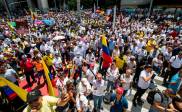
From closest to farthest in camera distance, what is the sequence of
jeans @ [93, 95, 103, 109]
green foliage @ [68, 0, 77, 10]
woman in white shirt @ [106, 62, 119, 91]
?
jeans @ [93, 95, 103, 109] → woman in white shirt @ [106, 62, 119, 91] → green foliage @ [68, 0, 77, 10]

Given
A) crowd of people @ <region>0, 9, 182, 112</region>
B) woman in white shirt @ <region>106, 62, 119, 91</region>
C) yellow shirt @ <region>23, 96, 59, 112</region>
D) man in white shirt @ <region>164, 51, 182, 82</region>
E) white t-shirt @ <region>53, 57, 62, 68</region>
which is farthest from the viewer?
white t-shirt @ <region>53, 57, 62, 68</region>

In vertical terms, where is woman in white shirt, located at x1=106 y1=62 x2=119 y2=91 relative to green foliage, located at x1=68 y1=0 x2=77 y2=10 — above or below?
below

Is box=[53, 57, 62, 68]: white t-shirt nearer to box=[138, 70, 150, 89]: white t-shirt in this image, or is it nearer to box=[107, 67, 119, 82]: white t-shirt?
box=[107, 67, 119, 82]: white t-shirt

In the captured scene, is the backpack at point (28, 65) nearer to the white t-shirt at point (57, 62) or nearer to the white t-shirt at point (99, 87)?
the white t-shirt at point (57, 62)

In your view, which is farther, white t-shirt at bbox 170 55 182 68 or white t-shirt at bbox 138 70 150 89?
white t-shirt at bbox 170 55 182 68

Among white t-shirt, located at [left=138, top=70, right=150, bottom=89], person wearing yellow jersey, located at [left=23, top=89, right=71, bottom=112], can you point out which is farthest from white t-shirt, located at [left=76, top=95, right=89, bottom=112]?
white t-shirt, located at [left=138, top=70, right=150, bottom=89]

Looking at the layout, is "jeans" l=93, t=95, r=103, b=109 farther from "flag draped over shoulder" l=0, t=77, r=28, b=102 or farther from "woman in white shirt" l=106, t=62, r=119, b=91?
"flag draped over shoulder" l=0, t=77, r=28, b=102

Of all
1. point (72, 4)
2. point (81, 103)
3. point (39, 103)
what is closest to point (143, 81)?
point (81, 103)

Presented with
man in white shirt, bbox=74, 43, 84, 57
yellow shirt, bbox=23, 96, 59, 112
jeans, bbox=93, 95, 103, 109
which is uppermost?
yellow shirt, bbox=23, 96, 59, 112

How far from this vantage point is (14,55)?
10602 millimetres

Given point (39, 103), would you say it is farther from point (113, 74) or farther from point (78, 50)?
point (78, 50)

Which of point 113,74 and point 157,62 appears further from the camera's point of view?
point 157,62

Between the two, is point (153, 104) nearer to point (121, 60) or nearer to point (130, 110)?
point (130, 110)

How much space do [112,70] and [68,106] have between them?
2.82 meters
